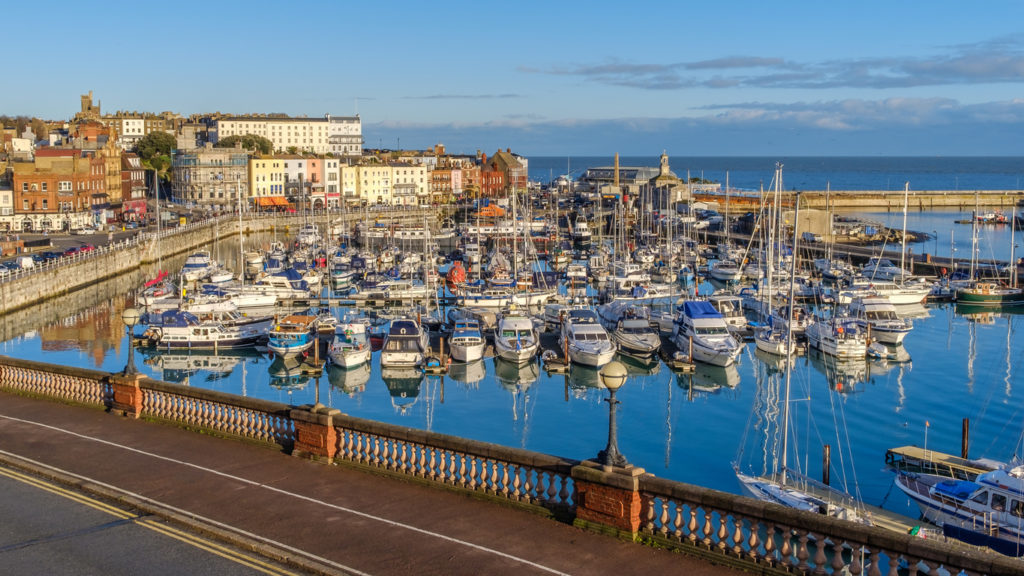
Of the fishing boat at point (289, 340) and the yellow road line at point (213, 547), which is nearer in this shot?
the yellow road line at point (213, 547)

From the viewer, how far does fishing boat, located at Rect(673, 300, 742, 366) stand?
44812mm

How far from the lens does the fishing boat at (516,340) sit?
1785 inches

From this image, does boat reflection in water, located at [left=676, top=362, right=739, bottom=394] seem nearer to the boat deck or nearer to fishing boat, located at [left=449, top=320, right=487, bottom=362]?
fishing boat, located at [left=449, top=320, right=487, bottom=362]

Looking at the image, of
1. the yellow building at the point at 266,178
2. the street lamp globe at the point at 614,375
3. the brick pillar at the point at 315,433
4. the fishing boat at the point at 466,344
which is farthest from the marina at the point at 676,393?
the yellow building at the point at 266,178

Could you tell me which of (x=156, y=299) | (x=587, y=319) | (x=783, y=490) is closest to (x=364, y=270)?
(x=156, y=299)

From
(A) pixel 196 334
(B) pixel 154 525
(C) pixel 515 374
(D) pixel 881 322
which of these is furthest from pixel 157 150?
(B) pixel 154 525

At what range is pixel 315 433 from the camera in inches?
619

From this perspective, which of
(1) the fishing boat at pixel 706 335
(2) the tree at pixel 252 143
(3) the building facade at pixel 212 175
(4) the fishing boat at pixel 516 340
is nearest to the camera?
(1) the fishing boat at pixel 706 335

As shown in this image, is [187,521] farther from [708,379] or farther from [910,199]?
[910,199]

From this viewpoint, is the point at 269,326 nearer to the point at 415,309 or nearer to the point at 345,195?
the point at 415,309

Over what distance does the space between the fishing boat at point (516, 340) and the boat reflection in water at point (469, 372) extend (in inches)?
46.6

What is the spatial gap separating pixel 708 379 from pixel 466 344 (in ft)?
37.4

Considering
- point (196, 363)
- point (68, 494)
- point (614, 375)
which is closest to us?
point (614, 375)

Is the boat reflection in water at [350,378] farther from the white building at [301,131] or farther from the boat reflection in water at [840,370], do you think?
the white building at [301,131]
